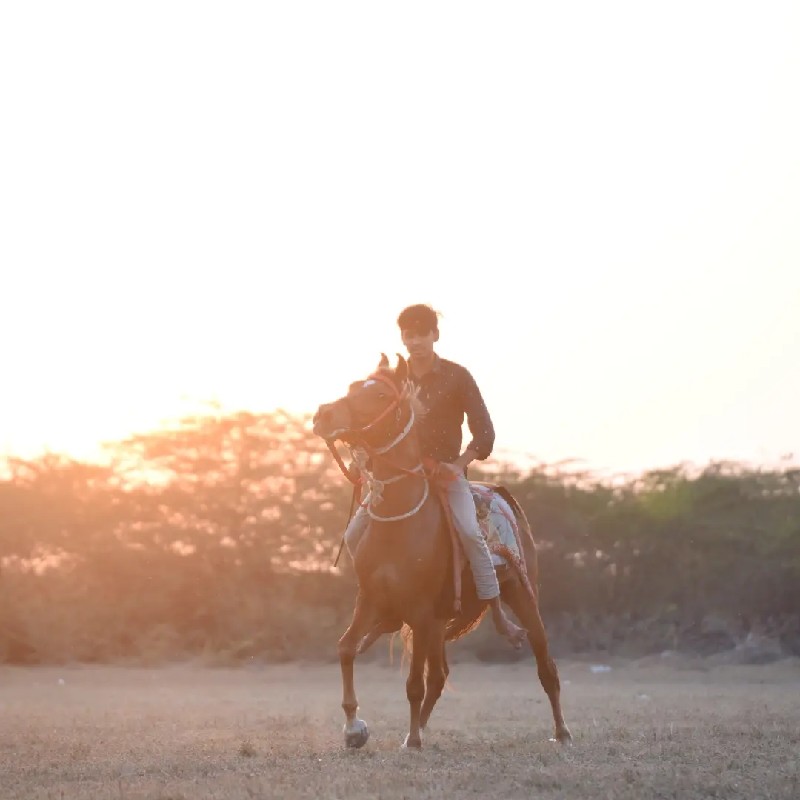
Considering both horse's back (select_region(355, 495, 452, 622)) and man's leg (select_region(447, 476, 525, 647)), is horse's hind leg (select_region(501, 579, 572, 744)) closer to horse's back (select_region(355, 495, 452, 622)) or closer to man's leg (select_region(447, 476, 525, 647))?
man's leg (select_region(447, 476, 525, 647))

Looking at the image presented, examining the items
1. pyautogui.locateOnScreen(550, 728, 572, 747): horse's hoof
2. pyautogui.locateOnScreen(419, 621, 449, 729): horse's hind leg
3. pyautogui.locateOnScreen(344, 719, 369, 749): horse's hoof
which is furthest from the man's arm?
pyautogui.locateOnScreen(550, 728, 572, 747): horse's hoof

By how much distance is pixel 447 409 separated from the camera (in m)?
11.2

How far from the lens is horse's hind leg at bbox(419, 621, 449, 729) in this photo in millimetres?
10719

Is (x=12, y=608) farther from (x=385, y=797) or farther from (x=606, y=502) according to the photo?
(x=385, y=797)

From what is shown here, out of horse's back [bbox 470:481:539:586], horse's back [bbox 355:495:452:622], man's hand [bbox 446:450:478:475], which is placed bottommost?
horse's back [bbox 355:495:452:622]

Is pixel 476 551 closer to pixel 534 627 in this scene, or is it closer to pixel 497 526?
pixel 497 526

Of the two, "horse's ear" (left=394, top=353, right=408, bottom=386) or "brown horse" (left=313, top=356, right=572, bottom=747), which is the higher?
"horse's ear" (left=394, top=353, right=408, bottom=386)

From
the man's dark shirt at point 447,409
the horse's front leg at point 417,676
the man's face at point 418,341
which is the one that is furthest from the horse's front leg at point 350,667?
the man's face at point 418,341

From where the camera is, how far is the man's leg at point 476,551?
10945mm

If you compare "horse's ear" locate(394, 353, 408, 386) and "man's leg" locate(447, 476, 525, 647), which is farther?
"man's leg" locate(447, 476, 525, 647)

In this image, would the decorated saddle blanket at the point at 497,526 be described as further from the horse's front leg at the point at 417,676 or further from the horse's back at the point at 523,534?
the horse's front leg at the point at 417,676

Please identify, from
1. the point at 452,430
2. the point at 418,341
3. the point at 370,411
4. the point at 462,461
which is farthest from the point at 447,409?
the point at 370,411

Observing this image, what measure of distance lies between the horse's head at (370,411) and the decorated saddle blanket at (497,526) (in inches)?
45.0

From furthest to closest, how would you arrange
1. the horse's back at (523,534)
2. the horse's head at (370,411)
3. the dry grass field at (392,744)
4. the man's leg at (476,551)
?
the horse's back at (523,534) < the man's leg at (476,551) < the horse's head at (370,411) < the dry grass field at (392,744)
